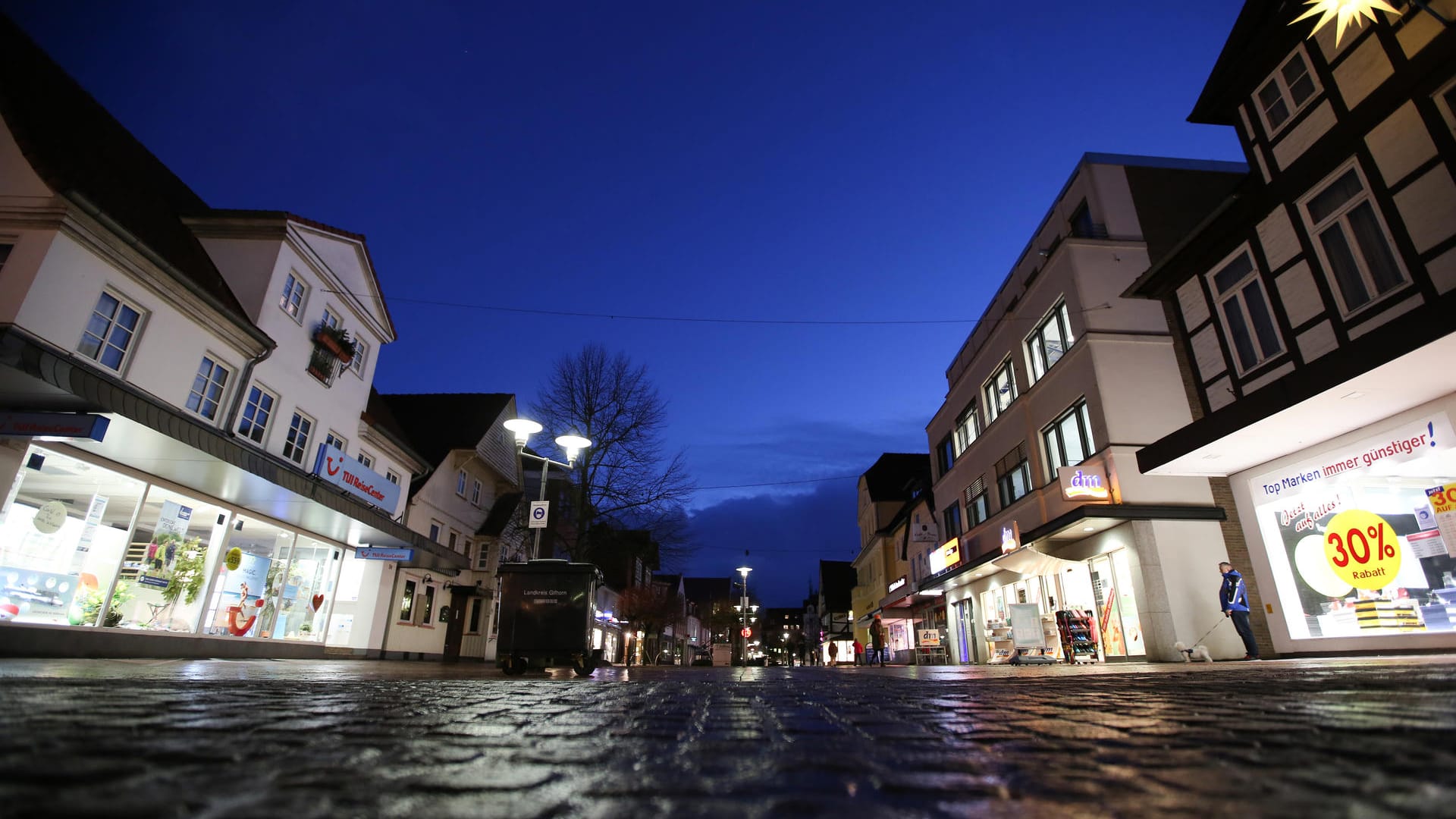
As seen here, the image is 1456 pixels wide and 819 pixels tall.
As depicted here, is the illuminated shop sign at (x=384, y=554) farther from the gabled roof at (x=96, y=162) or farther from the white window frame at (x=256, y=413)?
the gabled roof at (x=96, y=162)

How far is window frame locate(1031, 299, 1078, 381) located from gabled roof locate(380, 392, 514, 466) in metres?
21.1

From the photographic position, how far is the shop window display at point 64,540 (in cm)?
1048

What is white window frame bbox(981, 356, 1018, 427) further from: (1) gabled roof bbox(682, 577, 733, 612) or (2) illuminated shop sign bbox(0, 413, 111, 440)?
(1) gabled roof bbox(682, 577, 733, 612)

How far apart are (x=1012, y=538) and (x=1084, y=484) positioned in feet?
15.8

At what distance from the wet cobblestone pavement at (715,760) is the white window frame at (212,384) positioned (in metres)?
13.6

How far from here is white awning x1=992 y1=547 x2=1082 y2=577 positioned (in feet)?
59.4

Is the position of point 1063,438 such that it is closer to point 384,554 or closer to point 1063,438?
point 1063,438

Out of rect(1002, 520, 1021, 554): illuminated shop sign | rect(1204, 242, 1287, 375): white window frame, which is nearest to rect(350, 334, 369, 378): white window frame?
rect(1002, 520, 1021, 554): illuminated shop sign

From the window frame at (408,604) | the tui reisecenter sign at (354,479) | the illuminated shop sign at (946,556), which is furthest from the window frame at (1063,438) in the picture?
the window frame at (408,604)

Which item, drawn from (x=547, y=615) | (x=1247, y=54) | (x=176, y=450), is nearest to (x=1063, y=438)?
(x=1247, y=54)

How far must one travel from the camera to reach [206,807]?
31.8 inches

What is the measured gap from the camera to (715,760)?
138 centimetres

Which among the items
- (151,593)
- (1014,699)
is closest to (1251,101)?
(1014,699)

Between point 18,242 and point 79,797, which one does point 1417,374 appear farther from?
point 18,242
